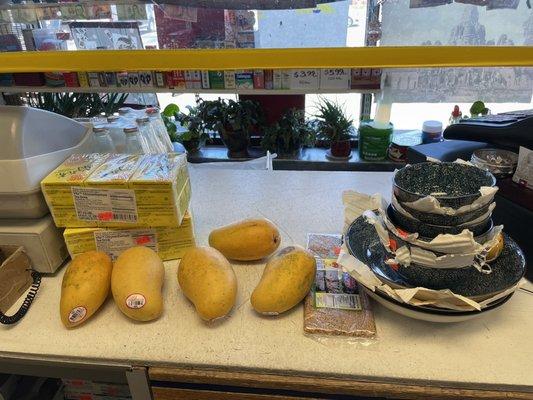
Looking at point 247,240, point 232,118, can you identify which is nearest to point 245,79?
point 232,118

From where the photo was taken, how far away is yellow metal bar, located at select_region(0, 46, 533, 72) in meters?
0.60

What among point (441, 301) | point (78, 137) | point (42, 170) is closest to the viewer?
point (441, 301)

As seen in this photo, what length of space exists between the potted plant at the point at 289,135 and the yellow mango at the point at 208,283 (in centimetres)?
Answer: 119

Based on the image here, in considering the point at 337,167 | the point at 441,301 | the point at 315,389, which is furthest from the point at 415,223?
the point at 337,167

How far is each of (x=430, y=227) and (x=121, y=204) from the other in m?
0.53

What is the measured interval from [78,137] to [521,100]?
3.87 ft

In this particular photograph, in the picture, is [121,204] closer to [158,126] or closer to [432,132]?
[158,126]

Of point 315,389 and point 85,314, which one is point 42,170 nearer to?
point 85,314

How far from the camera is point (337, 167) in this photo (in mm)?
1855

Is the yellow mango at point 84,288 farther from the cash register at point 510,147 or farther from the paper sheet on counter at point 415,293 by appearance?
the cash register at point 510,147

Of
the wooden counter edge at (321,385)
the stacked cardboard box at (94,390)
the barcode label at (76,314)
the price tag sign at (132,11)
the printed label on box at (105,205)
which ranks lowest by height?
the stacked cardboard box at (94,390)

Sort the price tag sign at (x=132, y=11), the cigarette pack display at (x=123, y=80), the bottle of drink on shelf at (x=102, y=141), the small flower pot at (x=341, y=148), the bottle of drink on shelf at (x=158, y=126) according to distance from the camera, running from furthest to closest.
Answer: the small flower pot at (x=341, y=148)
the cigarette pack display at (x=123, y=80)
the bottle of drink on shelf at (x=158, y=126)
the bottle of drink on shelf at (x=102, y=141)
the price tag sign at (x=132, y=11)

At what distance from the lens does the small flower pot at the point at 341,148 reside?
187 centimetres

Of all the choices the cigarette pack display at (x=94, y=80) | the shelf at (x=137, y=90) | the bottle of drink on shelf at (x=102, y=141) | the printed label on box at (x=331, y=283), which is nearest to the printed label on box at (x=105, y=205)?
the bottle of drink on shelf at (x=102, y=141)
